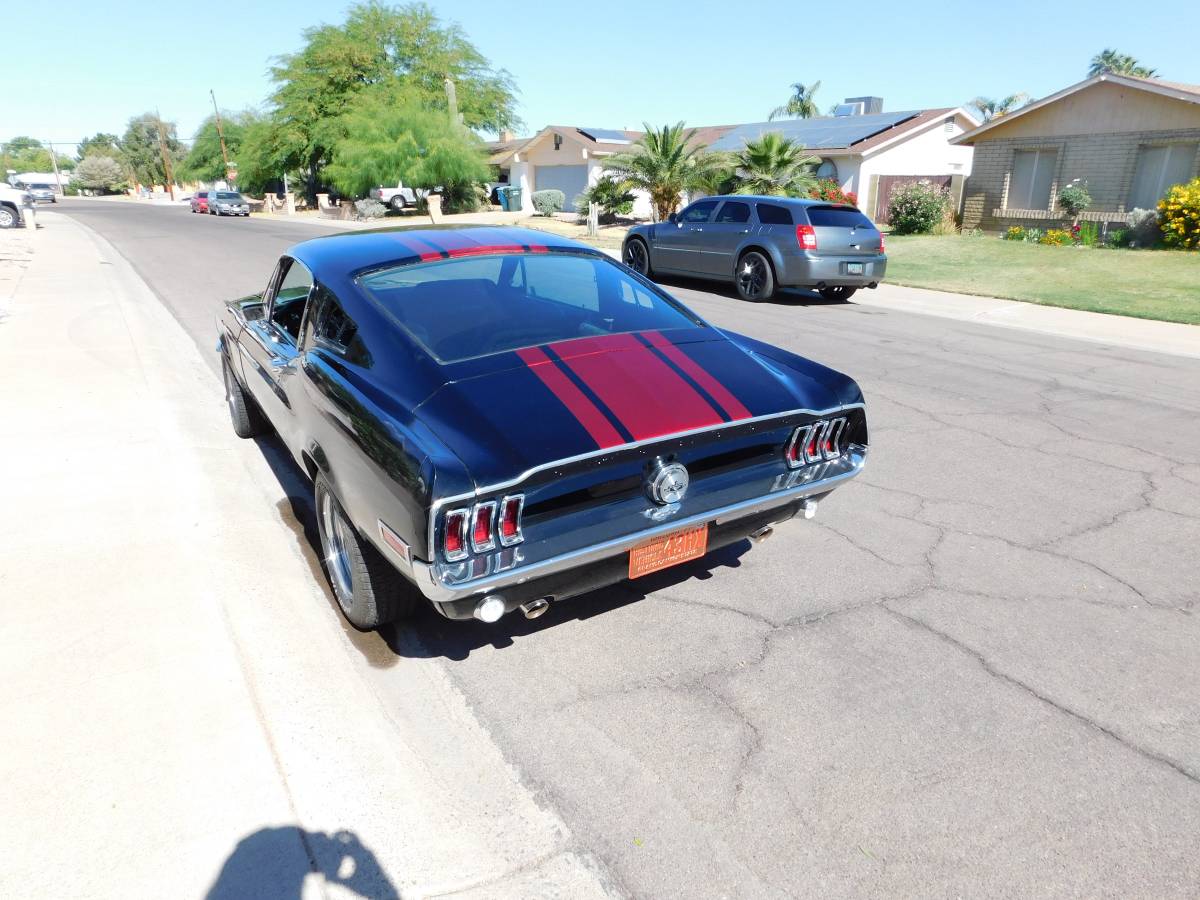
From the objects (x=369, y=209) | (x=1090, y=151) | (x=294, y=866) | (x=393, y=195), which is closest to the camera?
(x=294, y=866)

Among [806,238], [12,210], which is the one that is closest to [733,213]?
[806,238]

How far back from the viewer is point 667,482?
298cm

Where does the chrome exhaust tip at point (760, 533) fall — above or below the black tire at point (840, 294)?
below

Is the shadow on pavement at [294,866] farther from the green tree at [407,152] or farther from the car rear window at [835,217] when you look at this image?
the green tree at [407,152]

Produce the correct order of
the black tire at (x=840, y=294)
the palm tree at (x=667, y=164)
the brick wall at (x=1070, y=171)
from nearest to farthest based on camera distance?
the black tire at (x=840, y=294) < the brick wall at (x=1070, y=171) < the palm tree at (x=667, y=164)

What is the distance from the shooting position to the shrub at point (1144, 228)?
1905 cm

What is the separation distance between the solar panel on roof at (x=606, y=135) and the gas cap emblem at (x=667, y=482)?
135ft

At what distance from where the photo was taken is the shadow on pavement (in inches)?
89.0

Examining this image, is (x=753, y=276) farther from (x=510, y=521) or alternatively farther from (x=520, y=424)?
(x=510, y=521)

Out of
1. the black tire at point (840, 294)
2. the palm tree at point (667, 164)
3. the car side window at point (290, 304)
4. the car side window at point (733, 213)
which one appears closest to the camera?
the car side window at point (290, 304)

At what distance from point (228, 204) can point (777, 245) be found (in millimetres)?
40838

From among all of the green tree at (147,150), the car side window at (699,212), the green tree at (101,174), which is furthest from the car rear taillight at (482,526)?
the green tree at (101,174)

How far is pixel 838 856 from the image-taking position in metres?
2.36

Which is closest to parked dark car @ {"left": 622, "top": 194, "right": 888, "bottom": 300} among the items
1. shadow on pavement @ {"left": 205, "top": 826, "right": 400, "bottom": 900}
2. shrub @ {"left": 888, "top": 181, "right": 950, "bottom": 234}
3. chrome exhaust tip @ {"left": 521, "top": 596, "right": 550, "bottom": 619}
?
chrome exhaust tip @ {"left": 521, "top": 596, "right": 550, "bottom": 619}
